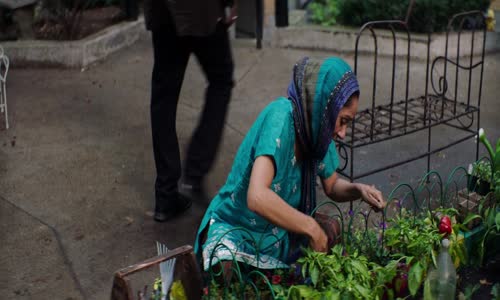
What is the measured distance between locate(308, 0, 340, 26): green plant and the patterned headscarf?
17.7 ft

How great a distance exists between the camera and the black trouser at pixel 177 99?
175 inches

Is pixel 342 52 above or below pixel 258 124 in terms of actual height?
below

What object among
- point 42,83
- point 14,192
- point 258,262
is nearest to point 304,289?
point 258,262

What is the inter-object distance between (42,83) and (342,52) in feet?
9.41

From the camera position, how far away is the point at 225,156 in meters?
5.57

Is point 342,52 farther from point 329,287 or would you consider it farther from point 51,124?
point 329,287

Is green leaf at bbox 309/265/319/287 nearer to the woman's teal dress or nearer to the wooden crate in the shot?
the woman's teal dress

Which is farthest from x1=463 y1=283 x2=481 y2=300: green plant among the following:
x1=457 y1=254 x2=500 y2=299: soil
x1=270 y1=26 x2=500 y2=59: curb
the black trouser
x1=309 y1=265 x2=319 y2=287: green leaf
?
x1=270 y1=26 x2=500 y2=59: curb

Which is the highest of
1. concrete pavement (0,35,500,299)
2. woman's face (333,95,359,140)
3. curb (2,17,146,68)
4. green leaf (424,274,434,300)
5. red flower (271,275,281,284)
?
woman's face (333,95,359,140)

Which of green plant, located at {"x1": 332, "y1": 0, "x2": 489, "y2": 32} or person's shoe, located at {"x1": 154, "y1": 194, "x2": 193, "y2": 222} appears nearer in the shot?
person's shoe, located at {"x1": 154, "y1": 194, "x2": 193, "y2": 222}

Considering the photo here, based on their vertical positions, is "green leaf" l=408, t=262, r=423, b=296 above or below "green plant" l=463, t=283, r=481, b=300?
above

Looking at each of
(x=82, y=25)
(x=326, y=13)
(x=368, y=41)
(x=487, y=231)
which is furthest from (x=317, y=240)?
(x=326, y=13)

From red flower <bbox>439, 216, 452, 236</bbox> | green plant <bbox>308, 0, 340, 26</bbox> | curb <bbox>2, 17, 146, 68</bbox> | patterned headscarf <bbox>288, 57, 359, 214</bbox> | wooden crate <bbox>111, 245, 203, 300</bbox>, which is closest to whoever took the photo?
wooden crate <bbox>111, 245, 203, 300</bbox>

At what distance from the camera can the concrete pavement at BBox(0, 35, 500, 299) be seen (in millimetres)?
4234
